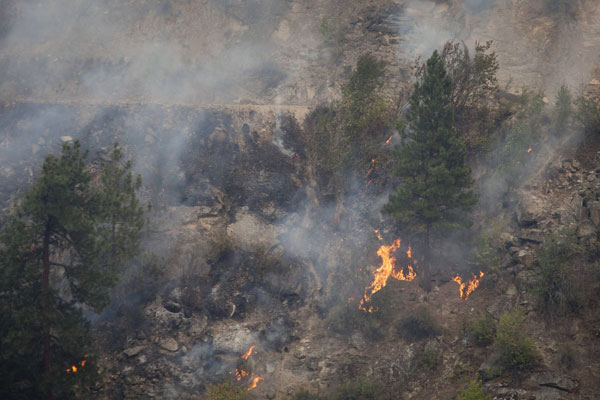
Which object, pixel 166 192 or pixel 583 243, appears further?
pixel 166 192

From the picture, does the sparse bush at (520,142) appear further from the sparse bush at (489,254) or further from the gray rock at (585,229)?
the gray rock at (585,229)

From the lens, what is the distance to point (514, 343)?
17.0m

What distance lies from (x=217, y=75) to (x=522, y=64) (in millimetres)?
20840

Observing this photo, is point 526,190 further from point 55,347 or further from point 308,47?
point 55,347

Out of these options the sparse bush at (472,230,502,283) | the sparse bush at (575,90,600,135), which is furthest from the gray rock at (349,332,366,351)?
the sparse bush at (575,90,600,135)

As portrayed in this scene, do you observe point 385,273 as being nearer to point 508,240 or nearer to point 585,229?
point 508,240

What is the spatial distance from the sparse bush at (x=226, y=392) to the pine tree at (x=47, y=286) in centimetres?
511

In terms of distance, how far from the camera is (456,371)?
60.9 feet

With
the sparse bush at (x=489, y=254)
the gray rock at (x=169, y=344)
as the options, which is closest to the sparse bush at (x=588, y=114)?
the sparse bush at (x=489, y=254)

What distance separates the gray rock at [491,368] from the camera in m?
17.2

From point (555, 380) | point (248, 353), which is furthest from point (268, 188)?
point (555, 380)

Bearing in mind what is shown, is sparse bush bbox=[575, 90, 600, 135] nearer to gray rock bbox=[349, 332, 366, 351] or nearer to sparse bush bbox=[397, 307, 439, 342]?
sparse bush bbox=[397, 307, 439, 342]

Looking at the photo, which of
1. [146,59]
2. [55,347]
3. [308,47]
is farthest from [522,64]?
[55,347]

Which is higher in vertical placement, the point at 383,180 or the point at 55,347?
the point at 383,180
